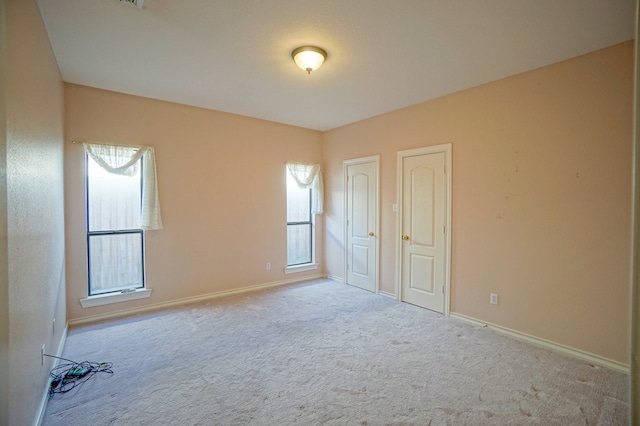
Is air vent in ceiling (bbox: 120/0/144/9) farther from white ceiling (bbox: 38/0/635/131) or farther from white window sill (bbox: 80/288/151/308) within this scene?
white window sill (bbox: 80/288/151/308)

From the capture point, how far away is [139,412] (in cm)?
213

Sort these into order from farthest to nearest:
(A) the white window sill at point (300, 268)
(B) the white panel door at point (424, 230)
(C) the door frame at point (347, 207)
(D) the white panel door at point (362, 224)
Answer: (A) the white window sill at point (300, 268) < (D) the white panel door at point (362, 224) < (C) the door frame at point (347, 207) < (B) the white panel door at point (424, 230)

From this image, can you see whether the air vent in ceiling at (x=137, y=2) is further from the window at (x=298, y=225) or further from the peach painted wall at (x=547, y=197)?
the window at (x=298, y=225)

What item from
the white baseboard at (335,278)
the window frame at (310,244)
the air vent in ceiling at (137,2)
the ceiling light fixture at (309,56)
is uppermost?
the air vent in ceiling at (137,2)

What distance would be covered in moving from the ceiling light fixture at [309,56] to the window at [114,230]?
8.28 ft

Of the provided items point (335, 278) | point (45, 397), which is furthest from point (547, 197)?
point (45, 397)

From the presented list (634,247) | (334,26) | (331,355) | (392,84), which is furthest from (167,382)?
(392,84)

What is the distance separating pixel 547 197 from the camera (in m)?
3.06

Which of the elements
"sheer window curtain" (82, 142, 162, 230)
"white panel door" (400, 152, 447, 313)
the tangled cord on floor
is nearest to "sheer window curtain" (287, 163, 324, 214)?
"white panel door" (400, 152, 447, 313)

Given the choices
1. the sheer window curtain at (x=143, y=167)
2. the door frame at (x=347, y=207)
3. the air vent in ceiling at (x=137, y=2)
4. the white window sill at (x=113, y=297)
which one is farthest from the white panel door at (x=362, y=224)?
the air vent in ceiling at (x=137, y=2)

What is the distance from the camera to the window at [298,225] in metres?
5.54

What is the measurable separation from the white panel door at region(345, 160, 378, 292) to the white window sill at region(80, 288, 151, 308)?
3.13 metres

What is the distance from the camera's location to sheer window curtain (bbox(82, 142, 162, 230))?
371cm

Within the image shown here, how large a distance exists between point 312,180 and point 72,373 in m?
4.12
